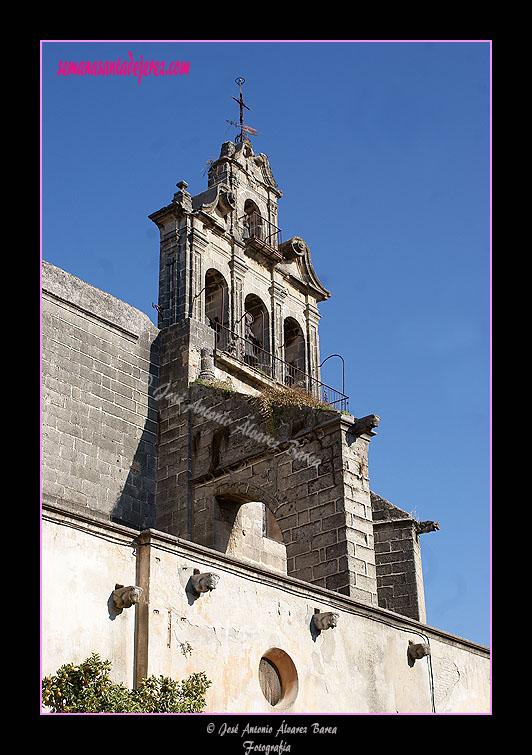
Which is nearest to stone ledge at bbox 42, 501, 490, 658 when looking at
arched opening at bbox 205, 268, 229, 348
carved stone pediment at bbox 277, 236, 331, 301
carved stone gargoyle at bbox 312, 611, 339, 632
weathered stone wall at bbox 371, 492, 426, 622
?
carved stone gargoyle at bbox 312, 611, 339, 632

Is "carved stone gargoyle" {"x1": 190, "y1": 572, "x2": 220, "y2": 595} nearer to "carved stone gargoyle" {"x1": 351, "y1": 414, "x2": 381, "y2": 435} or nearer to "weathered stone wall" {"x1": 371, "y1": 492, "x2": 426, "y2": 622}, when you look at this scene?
"carved stone gargoyle" {"x1": 351, "y1": 414, "x2": 381, "y2": 435}

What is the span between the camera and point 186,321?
19984mm

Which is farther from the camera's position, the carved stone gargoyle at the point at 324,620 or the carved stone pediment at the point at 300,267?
the carved stone pediment at the point at 300,267

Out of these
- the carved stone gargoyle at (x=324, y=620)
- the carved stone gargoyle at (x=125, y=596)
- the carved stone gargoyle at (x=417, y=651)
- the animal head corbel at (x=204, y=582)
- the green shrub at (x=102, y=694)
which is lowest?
the green shrub at (x=102, y=694)

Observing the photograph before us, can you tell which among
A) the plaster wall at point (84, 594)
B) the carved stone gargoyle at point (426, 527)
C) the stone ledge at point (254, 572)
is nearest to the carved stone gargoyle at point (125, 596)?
the plaster wall at point (84, 594)

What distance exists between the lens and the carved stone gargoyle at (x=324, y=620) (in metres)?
12.2

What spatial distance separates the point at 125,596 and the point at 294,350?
585 inches

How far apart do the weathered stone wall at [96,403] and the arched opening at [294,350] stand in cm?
493

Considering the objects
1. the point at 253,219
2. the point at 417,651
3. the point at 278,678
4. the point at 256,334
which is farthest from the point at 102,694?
the point at 253,219

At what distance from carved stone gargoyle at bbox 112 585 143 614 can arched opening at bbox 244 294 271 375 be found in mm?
12601

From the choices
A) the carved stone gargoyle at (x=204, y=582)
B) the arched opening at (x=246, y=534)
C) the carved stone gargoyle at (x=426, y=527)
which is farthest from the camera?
the carved stone gargoyle at (x=426, y=527)

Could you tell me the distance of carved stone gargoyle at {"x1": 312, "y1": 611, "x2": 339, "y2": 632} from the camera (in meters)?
12.2

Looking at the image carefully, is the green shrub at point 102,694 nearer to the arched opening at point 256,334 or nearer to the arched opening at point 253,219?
the arched opening at point 256,334
